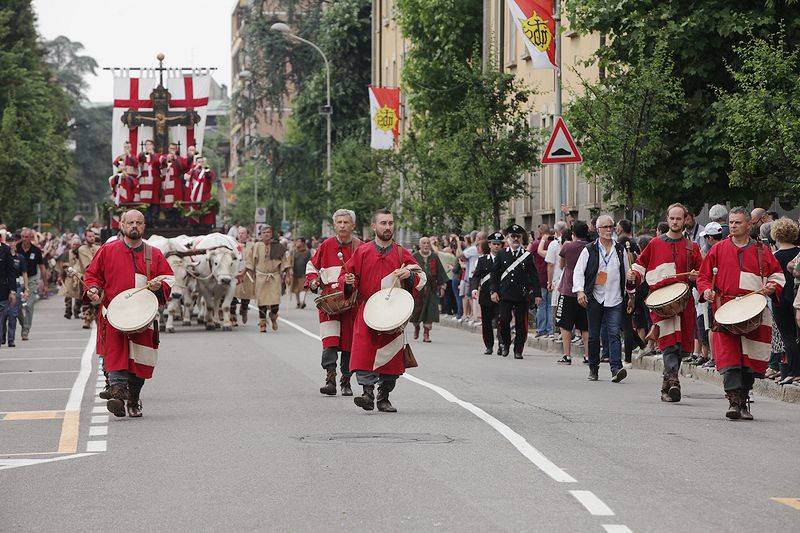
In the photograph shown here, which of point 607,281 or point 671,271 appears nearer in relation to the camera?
point 671,271

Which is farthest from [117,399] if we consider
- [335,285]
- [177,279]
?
[177,279]

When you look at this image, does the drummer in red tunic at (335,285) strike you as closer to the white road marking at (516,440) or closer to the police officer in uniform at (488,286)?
the white road marking at (516,440)

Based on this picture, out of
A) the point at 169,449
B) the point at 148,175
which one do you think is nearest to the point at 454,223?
the point at 148,175

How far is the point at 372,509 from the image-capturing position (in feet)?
31.3

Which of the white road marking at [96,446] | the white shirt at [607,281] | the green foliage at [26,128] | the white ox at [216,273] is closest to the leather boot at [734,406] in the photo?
the white shirt at [607,281]

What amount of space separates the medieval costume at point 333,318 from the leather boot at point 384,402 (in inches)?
46.2

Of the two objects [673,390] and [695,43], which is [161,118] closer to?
[695,43]

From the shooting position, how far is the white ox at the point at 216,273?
103 feet

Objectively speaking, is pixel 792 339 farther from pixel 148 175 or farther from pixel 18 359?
pixel 148 175

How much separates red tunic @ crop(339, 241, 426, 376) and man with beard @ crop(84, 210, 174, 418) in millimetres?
1732

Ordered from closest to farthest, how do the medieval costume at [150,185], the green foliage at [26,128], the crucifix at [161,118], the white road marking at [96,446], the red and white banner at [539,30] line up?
1. the white road marking at [96,446]
2. the red and white banner at [539,30]
3. the medieval costume at [150,185]
4. the crucifix at [161,118]
5. the green foliage at [26,128]

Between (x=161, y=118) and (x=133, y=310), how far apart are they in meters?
22.6

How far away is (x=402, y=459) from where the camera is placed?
11727 mm

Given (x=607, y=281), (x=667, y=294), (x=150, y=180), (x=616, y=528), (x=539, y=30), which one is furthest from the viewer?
(x=150, y=180)
